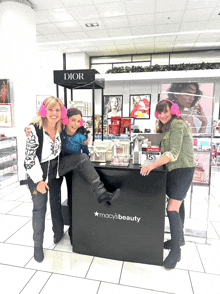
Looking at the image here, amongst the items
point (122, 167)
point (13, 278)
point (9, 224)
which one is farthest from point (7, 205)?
point (122, 167)

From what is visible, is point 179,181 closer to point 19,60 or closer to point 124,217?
point 124,217

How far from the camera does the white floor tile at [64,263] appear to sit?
1.92 metres

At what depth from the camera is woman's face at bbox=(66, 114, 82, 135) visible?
2.11 meters

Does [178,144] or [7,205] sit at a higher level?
[178,144]

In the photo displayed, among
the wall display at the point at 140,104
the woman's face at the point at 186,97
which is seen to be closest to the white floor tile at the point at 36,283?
the woman's face at the point at 186,97

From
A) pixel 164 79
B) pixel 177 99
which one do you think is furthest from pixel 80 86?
pixel 164 79

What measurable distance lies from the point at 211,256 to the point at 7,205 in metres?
2.92

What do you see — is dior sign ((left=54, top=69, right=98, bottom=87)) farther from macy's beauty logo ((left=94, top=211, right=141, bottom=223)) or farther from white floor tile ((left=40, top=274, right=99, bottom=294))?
white floor tile ((left=40, top=274, right=99, bottom=294))

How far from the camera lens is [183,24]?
588 cm

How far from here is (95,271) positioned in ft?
6.31

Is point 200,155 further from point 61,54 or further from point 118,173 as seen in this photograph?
point 61,54

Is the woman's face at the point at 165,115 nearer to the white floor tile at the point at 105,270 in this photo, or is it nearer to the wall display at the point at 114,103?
the white floor tile at the point at 105,270

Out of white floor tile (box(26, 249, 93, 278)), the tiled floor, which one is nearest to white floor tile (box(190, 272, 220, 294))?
the tiled floor

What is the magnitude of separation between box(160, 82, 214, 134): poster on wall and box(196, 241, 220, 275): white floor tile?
131 cm
